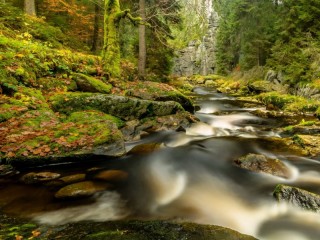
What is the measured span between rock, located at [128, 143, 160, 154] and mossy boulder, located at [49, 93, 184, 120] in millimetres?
1853

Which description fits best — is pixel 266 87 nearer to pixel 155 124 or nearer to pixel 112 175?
pixel 155 124

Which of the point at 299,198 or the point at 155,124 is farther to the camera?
the point at 155,124

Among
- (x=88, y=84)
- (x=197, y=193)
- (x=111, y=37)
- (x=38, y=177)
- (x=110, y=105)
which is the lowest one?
(x=197, y=193)

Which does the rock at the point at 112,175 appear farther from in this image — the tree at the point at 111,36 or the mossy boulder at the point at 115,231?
the tree at the point at 111,36

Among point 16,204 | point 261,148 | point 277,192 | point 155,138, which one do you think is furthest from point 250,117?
point 16,204

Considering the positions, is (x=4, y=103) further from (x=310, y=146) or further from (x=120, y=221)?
(x=310, y=146)

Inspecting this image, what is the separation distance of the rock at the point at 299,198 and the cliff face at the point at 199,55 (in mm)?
64857

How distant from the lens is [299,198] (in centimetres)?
425

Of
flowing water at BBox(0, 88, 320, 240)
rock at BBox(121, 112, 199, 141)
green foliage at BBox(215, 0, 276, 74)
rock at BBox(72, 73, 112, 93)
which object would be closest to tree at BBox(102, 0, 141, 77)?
rock at BBox(72, 73, 112, 93)

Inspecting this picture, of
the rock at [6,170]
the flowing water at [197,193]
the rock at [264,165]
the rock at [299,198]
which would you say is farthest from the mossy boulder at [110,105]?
the rock at [299,198]

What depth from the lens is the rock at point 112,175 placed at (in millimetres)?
5352

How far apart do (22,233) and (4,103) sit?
15.2ft

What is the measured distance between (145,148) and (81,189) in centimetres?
279

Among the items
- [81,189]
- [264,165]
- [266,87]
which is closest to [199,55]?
[266,87]
